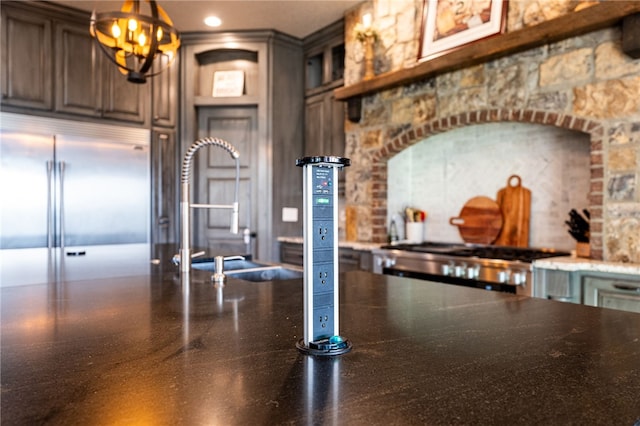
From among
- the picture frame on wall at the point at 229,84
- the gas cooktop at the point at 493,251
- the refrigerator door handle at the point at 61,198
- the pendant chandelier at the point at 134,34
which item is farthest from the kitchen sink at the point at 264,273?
the picture frame on wall at the point at 229,84

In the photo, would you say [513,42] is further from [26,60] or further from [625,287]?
[26,60]

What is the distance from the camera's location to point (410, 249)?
3281mm

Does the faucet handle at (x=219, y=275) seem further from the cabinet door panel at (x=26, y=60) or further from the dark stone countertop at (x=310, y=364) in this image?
the cabinet door panel at (x=26, y=60)

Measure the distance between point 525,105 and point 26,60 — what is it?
3.71 meters

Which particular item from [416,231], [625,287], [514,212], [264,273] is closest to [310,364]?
[264,273]

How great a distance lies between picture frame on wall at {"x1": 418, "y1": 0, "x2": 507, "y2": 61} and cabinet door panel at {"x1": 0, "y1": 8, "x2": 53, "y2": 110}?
2.99m

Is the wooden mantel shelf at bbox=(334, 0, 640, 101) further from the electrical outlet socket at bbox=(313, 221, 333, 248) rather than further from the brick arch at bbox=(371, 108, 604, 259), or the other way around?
the electrical outlet socket at bbox=(313, 221, 333, 248)

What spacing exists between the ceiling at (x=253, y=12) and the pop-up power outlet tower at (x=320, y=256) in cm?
337

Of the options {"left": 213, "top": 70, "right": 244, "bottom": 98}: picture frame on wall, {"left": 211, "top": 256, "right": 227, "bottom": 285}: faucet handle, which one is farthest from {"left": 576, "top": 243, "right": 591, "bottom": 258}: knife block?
{"left": 213, "top": 70, "right": 244, "bottom": 98}: picture frame on wall

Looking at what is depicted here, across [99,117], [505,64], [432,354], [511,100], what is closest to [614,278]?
[511,100]

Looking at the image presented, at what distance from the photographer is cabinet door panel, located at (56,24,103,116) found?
3795mm

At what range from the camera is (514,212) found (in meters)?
3.25

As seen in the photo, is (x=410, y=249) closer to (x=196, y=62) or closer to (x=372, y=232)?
(x=372, y=232)

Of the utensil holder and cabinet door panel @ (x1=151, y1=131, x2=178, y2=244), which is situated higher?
cabinet door panel @ (x1=151, y1=131, x2=178, y2=244)
